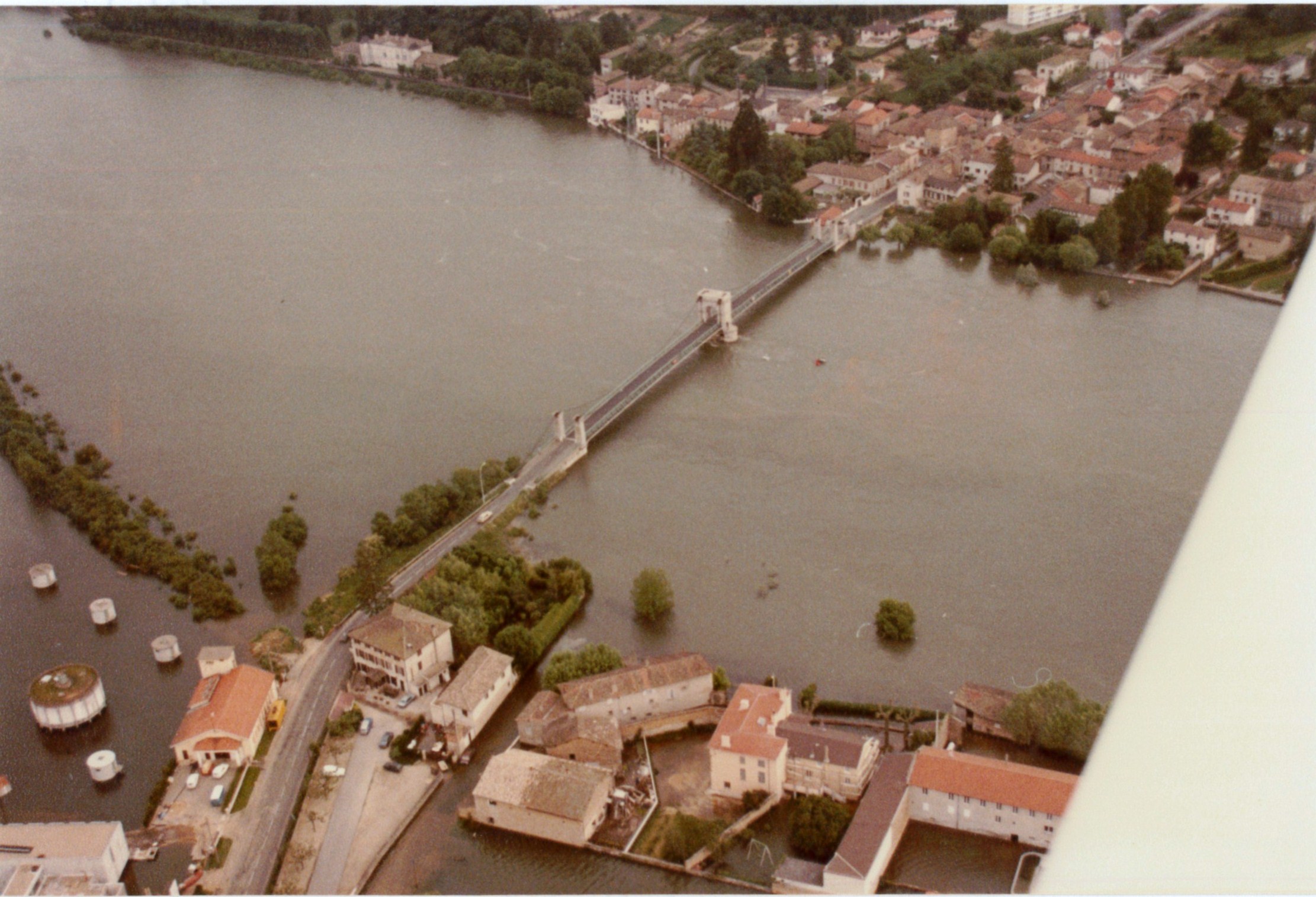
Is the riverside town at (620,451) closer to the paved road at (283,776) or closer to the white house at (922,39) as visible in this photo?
the paved road at (283,776)

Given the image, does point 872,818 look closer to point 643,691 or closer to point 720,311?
point 643,691

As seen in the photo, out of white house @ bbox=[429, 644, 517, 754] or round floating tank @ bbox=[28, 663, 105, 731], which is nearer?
white house @ bbox=[429, 644, 517, 754]

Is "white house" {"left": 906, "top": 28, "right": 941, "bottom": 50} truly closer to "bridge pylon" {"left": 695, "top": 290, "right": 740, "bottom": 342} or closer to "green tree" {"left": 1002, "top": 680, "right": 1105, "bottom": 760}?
"bridge pylon" {"left": 695, "top": 290, "right": 740, "bottom": 342}

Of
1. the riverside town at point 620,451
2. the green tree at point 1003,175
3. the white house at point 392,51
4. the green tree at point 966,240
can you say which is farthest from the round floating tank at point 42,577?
A: the white house at point 392,51

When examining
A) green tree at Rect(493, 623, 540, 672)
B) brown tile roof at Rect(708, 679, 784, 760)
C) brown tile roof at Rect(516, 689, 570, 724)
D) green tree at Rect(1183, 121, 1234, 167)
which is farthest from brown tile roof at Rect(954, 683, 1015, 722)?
green tree at Rect(1183, 121, 1234, 167)

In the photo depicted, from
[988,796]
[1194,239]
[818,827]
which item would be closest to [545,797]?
[818,827]

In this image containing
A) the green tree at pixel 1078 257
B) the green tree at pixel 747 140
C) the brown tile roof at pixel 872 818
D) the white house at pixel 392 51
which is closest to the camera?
the brown tile roof at pixel 872 818
